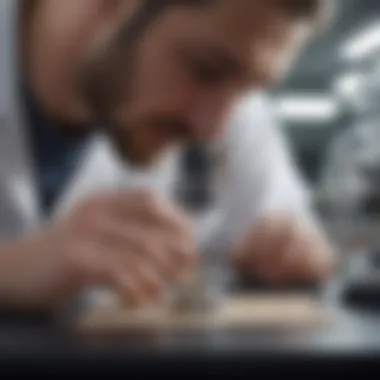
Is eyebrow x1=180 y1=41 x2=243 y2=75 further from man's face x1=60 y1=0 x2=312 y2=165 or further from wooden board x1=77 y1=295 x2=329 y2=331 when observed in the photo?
wooden board x1=77 y1=295 x2=329 y2=331

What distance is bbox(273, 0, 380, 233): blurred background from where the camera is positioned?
0.94 m

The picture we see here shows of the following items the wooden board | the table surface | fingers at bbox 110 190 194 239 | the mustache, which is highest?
the mustache

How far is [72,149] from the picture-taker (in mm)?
928

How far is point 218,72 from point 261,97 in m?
0.05

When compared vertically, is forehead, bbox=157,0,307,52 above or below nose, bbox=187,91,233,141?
above

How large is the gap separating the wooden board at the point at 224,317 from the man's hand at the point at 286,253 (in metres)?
0.07

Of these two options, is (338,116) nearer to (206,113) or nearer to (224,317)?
(206,113)

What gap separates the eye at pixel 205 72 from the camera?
36.7 inches

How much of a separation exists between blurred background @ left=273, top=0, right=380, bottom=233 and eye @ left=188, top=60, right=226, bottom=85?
55 mm

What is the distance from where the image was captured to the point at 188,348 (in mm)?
729

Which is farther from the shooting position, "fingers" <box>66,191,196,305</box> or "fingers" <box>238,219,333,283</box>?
"fingers" <box>238,219,333,283</box>

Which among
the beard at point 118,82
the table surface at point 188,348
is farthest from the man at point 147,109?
the table surface at point 188,348

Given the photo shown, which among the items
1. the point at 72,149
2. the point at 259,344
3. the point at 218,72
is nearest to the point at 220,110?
the point at 218,72

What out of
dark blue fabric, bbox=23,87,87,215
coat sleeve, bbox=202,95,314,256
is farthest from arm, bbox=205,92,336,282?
dark blue fabric, bbox=23,87,87,215
